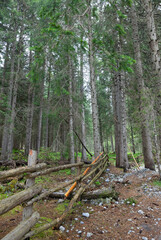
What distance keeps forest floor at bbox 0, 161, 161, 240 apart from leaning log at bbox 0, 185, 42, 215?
Answer: 0.67 m

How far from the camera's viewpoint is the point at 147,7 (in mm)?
7727

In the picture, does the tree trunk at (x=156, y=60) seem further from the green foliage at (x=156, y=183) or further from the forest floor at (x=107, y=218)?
the forest floor at (x=107, y=218)

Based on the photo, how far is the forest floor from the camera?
3254mm

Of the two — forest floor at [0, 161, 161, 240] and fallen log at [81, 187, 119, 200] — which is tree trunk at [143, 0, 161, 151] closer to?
forest floor at [0, 161, 161, 240]

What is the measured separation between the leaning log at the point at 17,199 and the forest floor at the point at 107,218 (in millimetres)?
665

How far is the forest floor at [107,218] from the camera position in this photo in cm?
325

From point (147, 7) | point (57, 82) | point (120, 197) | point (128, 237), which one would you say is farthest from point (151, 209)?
point (147, 7)

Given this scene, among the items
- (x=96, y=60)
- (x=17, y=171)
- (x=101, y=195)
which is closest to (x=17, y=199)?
(x=17, y=171)

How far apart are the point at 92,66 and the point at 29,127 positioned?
10.7 meters

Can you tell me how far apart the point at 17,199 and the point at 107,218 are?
2.68 m

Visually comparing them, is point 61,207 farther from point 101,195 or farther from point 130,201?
point 130,201

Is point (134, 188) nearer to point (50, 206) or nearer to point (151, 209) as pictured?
point (151, 209)

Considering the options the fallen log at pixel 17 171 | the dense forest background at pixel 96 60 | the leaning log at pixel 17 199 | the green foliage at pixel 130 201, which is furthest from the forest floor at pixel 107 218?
the dense forest background at pixel 96 60

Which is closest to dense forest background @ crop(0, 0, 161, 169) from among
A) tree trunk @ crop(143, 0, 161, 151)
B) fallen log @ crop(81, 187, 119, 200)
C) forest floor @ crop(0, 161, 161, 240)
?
tree trunk @ crop(143, 0, 161, 151)
